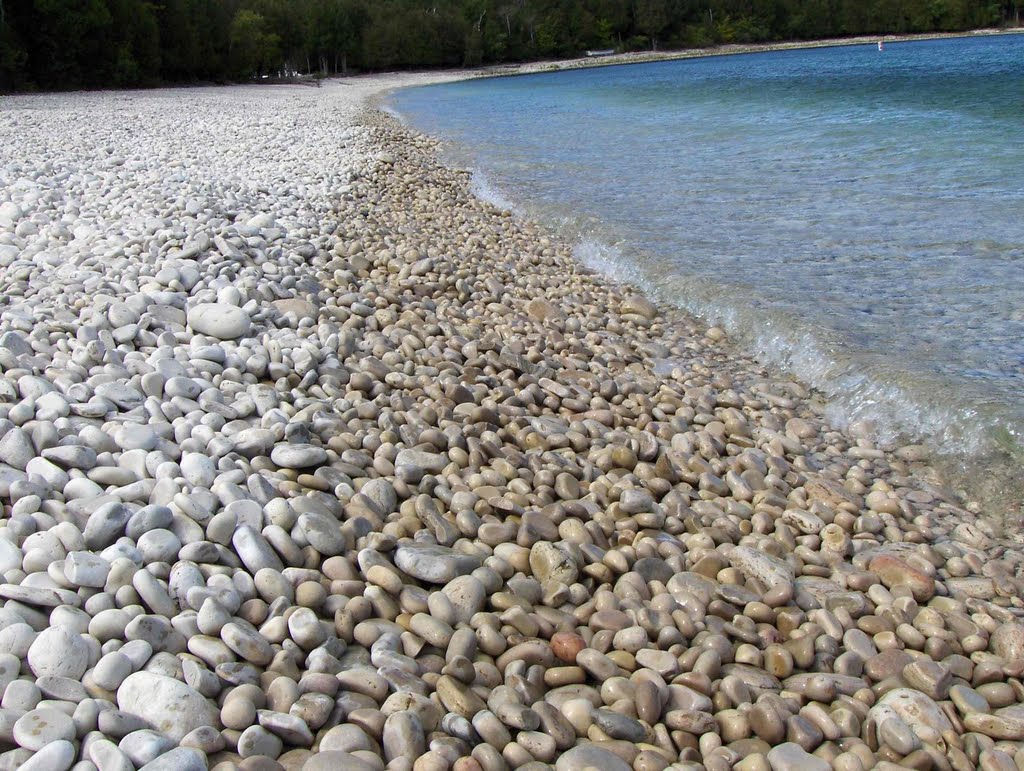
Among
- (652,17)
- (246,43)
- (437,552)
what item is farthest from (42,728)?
(652,17)

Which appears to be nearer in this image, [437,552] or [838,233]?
[437,552]

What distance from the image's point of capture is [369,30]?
236 feet

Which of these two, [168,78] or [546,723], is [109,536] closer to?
[546,723]

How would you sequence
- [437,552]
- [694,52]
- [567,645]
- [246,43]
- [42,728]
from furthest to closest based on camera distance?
1. [694,52]
2. [246,43]
3. [437,552]
4. [567,645]
5. [42,728]

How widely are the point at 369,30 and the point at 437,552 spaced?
77.1 m

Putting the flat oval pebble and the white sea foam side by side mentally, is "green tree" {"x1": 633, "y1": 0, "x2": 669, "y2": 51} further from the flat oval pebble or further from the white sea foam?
the flat oval pebble

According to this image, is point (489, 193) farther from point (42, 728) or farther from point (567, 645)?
point (42, 728)

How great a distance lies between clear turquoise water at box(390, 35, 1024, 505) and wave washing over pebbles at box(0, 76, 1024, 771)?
48cm

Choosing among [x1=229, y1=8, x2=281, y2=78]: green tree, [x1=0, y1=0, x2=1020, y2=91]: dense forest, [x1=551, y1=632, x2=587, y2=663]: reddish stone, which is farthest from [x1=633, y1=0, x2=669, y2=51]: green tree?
[x1=551, y1=632, x2=587, y2=663]: reddish stone

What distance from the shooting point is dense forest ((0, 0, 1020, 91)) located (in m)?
36.5

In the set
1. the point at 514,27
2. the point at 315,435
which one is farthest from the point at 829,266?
the point at 514,27

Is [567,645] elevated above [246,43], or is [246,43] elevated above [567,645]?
[246,43]

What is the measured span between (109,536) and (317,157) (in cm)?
1126

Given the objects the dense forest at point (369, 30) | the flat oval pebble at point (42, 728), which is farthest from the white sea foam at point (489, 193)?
the dense forest at point (369, 30)
